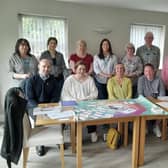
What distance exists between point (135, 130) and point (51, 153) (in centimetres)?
109

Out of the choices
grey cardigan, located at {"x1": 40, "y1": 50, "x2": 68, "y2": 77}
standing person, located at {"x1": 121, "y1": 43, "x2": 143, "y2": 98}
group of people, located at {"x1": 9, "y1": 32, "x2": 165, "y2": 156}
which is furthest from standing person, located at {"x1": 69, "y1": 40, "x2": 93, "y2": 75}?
standing person, located at {"x1": 121, "y1": 43, "x2": 143, "y2": 98}

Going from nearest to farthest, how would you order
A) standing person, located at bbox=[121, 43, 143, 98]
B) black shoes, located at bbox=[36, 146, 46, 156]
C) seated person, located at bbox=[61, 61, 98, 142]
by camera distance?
1. black shoes, located at bbox=[36, 146, 46, 156]
2. seated person, located at bbox=[61, 61, 98, 142]
3. standing person, located at bbox=[121, 43, 143, 98]

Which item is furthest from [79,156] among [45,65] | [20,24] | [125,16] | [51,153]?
[125,16]

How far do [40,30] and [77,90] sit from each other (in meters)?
1.70

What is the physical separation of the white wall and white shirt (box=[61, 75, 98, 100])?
1.40 meters

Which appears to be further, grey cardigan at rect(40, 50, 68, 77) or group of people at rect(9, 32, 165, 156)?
grey cardigan at rect(40, 50, 68, 77)

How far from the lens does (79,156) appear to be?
210 cm

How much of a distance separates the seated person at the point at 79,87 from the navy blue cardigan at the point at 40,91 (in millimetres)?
131

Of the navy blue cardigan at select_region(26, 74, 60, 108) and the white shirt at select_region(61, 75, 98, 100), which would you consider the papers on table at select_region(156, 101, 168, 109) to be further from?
the navy blue cardigan at select_region(26, 74, 60, 108)

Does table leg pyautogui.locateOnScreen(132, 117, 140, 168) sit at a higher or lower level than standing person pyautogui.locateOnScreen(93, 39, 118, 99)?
lower

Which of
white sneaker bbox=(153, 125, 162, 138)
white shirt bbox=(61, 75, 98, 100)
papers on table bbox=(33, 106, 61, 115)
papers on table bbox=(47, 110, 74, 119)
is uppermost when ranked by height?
white shirt bbox=(61, 75, 98, 100)

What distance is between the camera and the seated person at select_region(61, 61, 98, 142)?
8.92 feet

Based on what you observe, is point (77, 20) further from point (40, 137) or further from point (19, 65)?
point (40, 137)

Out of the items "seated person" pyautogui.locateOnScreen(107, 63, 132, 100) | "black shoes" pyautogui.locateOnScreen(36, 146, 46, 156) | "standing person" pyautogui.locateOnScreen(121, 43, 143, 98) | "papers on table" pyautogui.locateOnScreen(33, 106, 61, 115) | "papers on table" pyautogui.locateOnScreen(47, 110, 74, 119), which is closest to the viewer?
"papers on table" pyautogui.locateOnScreen(47, 110, 74, 119)
